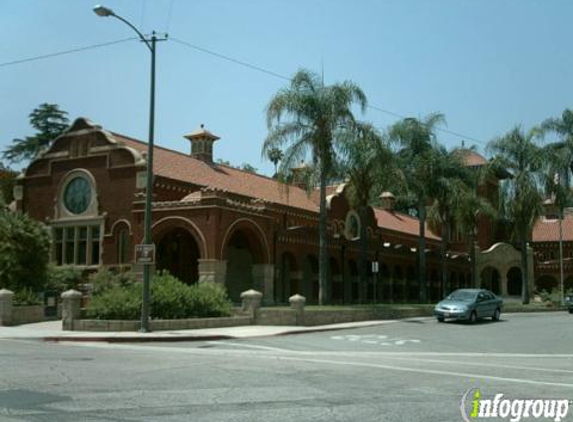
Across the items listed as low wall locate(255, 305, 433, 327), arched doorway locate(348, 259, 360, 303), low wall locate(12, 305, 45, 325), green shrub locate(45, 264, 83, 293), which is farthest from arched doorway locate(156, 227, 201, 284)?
arched doorway locate(348, 259, 360, 303)

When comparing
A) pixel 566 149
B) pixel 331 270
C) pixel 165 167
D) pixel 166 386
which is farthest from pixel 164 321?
pixel 566 149

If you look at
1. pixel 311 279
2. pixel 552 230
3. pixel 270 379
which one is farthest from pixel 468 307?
pixel 552 230

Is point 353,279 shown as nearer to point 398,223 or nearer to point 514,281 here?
point 398,223

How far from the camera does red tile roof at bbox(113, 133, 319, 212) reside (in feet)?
140

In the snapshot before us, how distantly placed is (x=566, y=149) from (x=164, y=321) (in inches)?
1512

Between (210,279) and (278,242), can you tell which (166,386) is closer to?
(210,279)

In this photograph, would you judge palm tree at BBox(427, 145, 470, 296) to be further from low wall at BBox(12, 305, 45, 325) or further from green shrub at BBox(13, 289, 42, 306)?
low wall at BBox(12, 305, 45, 325)

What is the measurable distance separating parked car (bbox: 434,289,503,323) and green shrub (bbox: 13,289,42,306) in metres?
17.4

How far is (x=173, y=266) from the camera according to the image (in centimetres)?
4128

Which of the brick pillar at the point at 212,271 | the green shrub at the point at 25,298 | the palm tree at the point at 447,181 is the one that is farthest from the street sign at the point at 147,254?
the palm tree at the point at 447,181

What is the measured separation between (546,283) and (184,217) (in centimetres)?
4972

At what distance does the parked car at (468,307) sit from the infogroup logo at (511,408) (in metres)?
22.1

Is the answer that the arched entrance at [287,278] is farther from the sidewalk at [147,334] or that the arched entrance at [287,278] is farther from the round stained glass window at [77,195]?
the sidewalk at [147,334]

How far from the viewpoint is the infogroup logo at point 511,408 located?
9578 millimetres
